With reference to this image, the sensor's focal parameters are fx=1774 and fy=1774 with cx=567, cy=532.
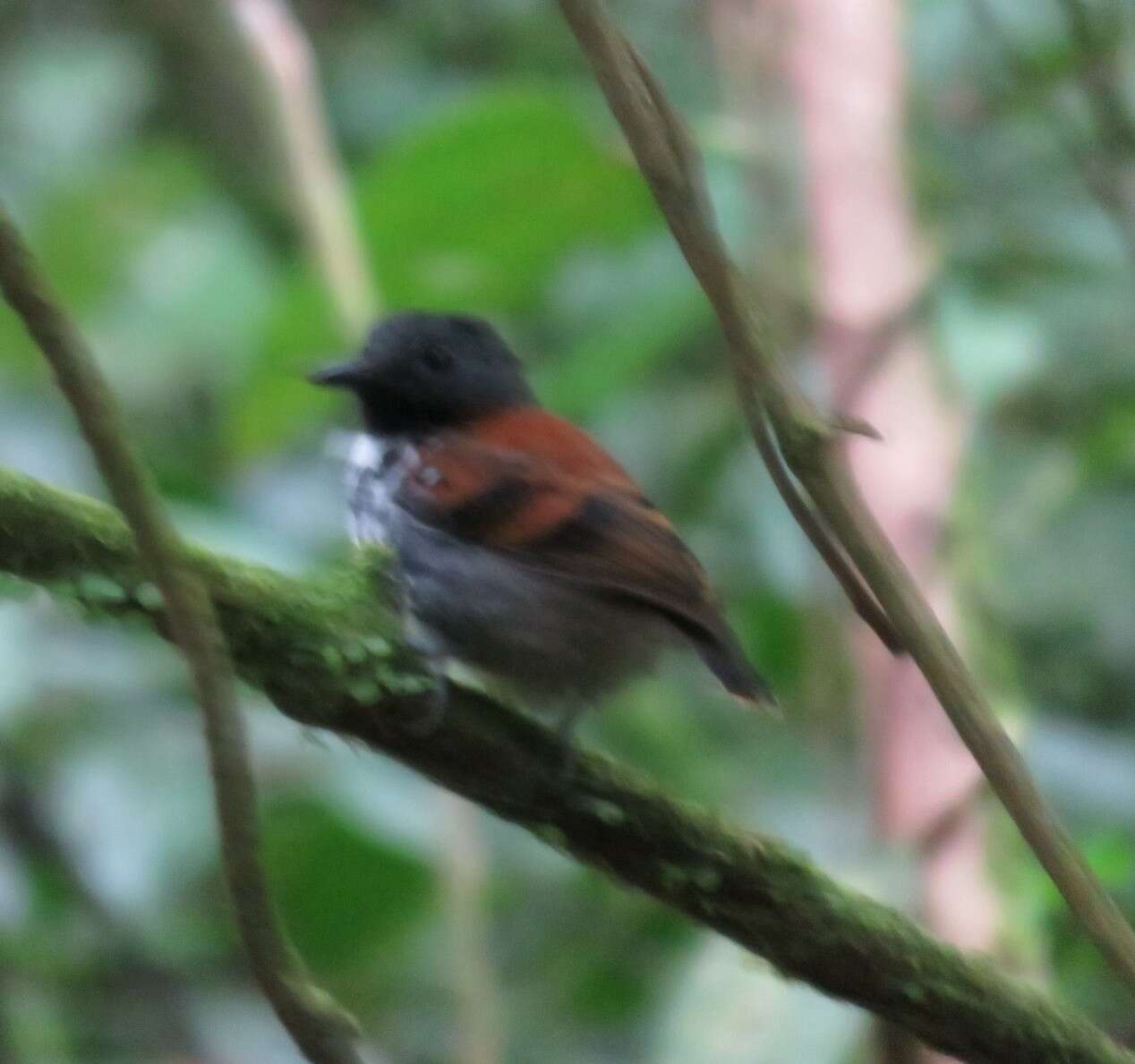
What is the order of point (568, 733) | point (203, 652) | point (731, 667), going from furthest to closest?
point (731, 667) < point (568, 733) < point (203, 652)

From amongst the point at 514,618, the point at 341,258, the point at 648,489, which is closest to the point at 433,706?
the point at 514,618

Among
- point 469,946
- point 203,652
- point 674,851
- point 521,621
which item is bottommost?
point 469,946

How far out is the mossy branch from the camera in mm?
1492

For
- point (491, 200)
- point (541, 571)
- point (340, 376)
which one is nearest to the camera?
point (541, 571)

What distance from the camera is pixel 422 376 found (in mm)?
2629

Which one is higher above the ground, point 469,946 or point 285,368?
point 285,368

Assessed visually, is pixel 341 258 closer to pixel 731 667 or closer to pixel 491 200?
pixel 491 200

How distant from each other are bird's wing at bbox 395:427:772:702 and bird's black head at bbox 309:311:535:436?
37 cm

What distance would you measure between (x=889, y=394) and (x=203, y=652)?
2163mm

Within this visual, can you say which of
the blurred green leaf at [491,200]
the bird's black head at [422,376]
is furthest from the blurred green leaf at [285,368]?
the bird's black head at [422,376]

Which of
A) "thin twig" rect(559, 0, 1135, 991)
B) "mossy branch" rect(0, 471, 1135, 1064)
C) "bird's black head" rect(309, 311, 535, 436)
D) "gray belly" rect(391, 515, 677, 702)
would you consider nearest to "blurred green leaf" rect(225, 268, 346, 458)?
"bird's black head" rect(309, 311, 535, 436)

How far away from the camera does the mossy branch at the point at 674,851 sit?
149cm

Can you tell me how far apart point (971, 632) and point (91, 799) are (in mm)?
1542

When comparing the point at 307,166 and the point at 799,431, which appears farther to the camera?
the point at 307,166
